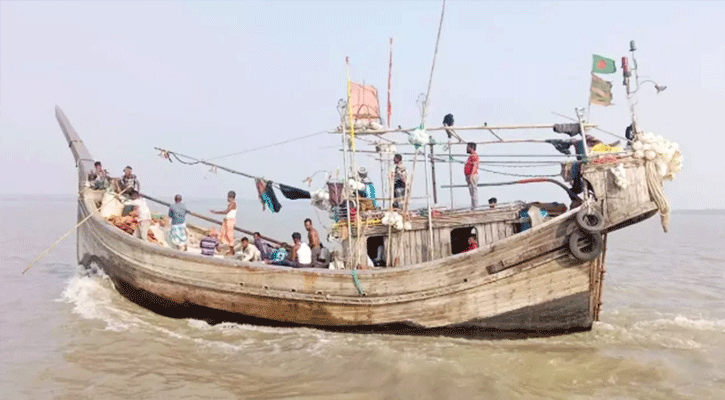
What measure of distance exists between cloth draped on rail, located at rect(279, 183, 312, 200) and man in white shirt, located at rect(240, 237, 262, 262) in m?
1.24

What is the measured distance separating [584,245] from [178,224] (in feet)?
25.6

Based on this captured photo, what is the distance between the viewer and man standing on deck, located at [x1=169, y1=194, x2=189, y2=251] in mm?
11608

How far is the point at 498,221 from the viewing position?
956cm

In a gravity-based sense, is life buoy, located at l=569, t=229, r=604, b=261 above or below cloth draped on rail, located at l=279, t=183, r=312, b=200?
below

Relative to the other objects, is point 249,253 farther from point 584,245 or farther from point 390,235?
point 584,245

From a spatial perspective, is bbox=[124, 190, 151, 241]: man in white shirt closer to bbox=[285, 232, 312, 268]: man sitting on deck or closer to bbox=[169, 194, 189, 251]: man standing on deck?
bbox=[169, 194, 189, 251]: man standing on deck

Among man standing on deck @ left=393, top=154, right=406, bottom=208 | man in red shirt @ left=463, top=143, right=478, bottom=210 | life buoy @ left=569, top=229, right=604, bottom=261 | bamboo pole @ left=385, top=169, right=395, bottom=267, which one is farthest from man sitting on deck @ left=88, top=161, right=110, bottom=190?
life buoy @ left=569, top=229, right=604, bottom=261

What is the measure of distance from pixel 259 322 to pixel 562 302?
5.19 m

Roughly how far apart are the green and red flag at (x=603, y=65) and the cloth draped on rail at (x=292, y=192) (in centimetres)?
564

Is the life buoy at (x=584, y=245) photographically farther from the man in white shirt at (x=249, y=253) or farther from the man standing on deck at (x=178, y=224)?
the man standing on deck at (x=178, y=224)

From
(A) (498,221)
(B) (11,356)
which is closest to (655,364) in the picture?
(A) (498,221)

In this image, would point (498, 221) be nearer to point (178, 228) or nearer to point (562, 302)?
point (562, 302)

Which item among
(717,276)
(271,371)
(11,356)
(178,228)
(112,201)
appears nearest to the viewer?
(271,371)

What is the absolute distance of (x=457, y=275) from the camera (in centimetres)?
902
